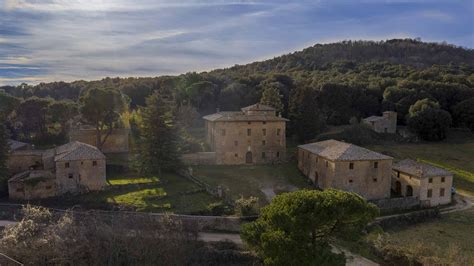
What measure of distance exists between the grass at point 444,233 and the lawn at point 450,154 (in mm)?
7936

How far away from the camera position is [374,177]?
31.2 m

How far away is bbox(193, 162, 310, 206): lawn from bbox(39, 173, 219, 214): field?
2352 millimetres

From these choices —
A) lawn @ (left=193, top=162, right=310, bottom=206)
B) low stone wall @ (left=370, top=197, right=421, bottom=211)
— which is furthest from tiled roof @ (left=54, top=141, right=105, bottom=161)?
low stone wall @ (left=370, top=197, right=421, bottom=211)

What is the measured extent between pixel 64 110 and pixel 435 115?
49180mm

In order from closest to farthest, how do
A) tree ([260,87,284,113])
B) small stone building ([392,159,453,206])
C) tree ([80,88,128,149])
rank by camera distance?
small stone building ([392,159,453,206]) < tree ([80,88,128,149]) < tree ([260,87,284,113])

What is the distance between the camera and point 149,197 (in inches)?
1135

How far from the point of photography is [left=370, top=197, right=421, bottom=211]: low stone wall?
97.1 feet

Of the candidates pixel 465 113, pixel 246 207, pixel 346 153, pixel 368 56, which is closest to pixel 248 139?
pixel 346 153

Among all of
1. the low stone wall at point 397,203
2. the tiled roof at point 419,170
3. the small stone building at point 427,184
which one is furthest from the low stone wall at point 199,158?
the small stone building at point 427,184

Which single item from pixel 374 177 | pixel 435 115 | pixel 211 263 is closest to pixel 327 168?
pixel 374 177

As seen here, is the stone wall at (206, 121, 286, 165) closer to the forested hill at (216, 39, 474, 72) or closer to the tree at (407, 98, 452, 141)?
the tree at (407, 98, 452, 141)

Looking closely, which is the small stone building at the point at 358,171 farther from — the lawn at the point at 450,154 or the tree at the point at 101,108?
the tree at the point at 101,108

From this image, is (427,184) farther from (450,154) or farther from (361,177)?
(450,154)

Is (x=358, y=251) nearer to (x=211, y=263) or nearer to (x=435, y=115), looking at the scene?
(x=211, y=263)
